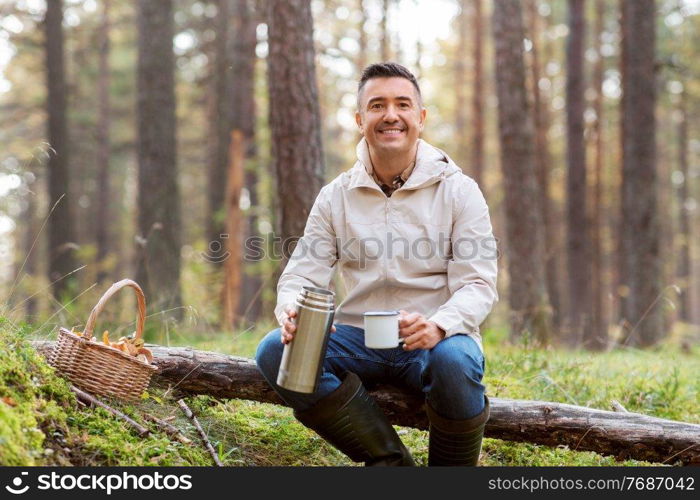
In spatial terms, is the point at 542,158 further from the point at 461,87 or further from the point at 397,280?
the point at 397,280

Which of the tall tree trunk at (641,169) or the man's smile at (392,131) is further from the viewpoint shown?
the tall tree trunk at (641,169)

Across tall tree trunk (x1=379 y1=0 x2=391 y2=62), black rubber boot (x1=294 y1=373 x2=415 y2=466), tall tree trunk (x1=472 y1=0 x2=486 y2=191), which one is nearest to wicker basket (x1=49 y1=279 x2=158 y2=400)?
black rubber boot (x1=294 y1=373 x2=415 y2=466)

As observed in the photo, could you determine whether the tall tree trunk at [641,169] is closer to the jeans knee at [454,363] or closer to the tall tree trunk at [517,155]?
the tall tree trunk at [517,155]

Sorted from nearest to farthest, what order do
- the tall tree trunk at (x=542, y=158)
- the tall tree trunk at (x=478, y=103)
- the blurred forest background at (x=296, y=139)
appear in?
the blurred forest background at (x=296, y=139) → the tall tree trunk at (x=542, y=158) → the tall tree trunk at (x=478, y=103)

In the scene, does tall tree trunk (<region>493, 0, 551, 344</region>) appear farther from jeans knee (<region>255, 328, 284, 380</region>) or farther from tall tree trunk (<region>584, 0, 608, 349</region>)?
tall tree trunk (<region>584, 0, 608, 349</region>)

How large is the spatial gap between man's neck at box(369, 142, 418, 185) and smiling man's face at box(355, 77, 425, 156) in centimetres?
3

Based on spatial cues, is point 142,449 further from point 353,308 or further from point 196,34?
point 196,34

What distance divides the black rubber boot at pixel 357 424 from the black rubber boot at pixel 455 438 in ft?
0.49

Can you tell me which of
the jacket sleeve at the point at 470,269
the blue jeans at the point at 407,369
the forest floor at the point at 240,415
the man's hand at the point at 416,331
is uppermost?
the jacket sleeve at the point at 470,269

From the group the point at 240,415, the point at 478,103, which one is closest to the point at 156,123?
the point at 240,415

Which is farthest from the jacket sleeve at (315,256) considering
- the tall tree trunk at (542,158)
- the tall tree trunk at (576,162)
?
the tall tree trunk at (542,158)

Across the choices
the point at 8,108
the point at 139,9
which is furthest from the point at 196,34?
the point at 139,9

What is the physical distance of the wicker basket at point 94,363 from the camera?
3426 mm

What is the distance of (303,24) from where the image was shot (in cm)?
594
